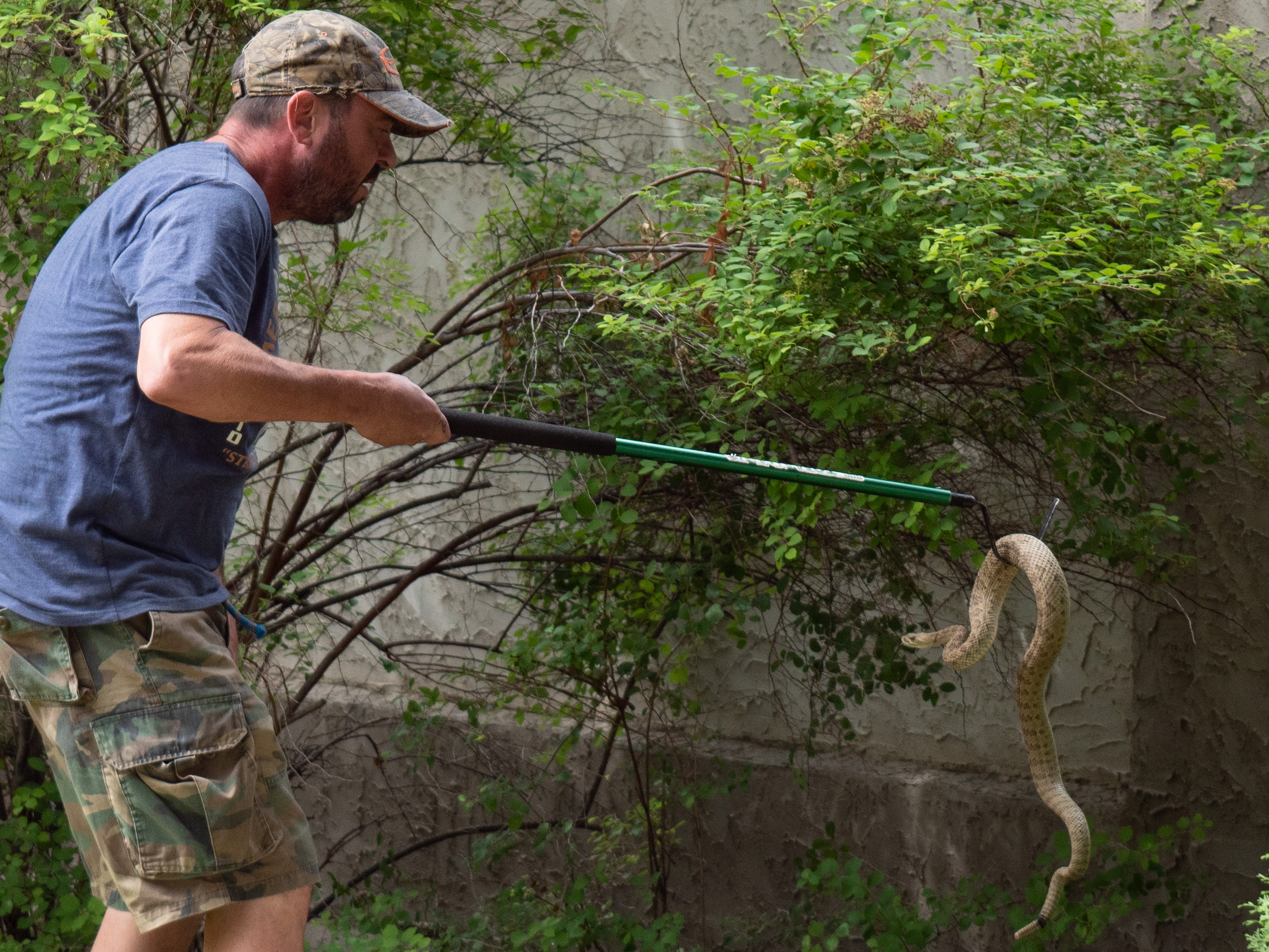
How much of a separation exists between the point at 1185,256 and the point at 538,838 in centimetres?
264

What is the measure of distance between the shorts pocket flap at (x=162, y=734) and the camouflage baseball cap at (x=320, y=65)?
1024mm

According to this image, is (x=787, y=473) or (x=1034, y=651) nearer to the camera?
(x=787, y=473)

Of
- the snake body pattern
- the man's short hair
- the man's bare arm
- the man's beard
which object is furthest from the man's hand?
the snake body pattern

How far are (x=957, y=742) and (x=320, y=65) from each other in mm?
3006

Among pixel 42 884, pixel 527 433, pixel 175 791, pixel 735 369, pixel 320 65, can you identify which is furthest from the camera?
pixel 42 884

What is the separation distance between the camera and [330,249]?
16.0ft

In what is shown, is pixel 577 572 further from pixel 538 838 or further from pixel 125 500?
pixel 125 500

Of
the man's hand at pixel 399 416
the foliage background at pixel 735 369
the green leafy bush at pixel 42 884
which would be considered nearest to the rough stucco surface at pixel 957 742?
the foliage background at pixel 735 369

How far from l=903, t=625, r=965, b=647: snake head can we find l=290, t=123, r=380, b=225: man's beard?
4.65 ft

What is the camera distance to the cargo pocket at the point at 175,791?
1.78 m

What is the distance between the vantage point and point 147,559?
1841 millimetres

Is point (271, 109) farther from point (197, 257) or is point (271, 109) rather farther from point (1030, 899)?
point (1030, 899)

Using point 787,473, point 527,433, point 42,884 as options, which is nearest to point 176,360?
point 527,433

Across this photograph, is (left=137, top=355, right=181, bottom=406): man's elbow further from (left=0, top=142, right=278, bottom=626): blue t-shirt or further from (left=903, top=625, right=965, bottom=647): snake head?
(left=903, top=625, right=965, bottom=647): snake head
